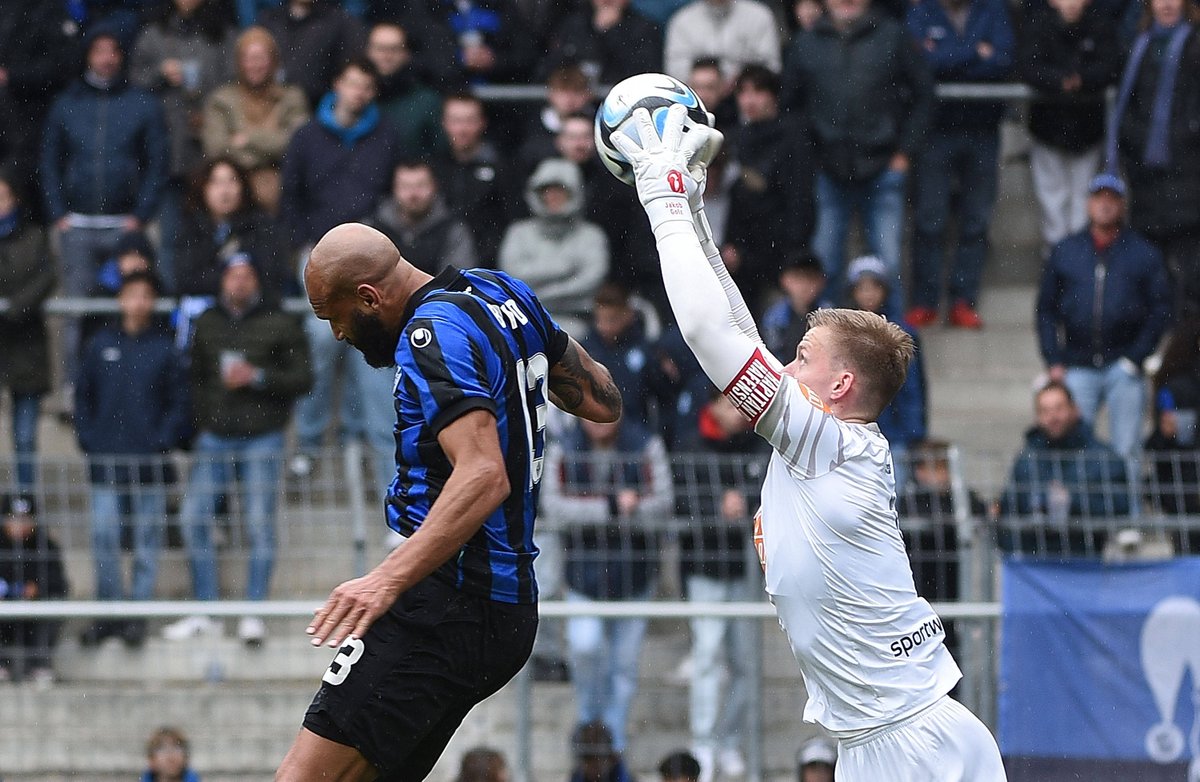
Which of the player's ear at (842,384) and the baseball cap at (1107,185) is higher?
the baseball cap at (1107,185)

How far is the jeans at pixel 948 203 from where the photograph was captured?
11.4 meters

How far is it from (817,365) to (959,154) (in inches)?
280

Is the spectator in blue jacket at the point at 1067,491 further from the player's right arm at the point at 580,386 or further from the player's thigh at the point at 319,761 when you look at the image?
the player's thigh at the point at 319,761

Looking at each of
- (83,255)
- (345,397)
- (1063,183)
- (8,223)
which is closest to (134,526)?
(345,397)

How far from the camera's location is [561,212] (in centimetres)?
→ 1041

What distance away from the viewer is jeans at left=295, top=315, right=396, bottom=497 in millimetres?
9797

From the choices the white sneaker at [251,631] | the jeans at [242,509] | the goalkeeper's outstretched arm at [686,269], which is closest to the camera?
the goalkeeper's outstretched arm at [686,269]

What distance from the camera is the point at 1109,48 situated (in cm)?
1138

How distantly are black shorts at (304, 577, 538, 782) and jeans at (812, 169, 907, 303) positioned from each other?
625 cm

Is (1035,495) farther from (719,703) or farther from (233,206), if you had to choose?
(233,206)

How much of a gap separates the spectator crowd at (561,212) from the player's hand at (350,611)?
3.57m

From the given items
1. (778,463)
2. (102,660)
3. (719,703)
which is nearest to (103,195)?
(102,660)

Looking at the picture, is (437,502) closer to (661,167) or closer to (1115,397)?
(661,167)

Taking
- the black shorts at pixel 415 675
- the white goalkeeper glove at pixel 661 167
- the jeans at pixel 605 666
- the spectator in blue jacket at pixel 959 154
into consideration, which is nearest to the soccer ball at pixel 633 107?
the white goalkeeper glove at pixel 661 167
